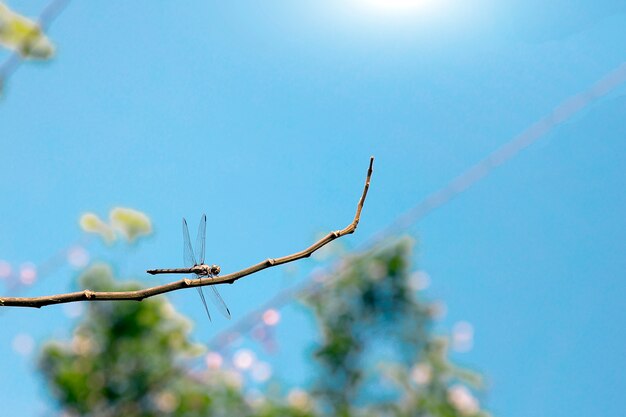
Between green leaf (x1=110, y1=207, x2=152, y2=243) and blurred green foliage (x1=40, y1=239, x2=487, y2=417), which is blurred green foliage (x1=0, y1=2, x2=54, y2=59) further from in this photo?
blurred green foliage (x1=40, y1=239, x2=487, y2=417)

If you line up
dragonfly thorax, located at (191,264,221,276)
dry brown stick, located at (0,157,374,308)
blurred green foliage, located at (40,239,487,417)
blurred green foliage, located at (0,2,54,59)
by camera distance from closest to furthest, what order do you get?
dry brown stick, located at (0,157,374,308) < dragonfly thorax, located at (191,264,221,276) < blurred green foliage, located at (0,2,54,59) < blurred green foliage, located at (40,239,487,417)

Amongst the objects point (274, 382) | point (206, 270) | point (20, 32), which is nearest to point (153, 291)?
point (206, 270)

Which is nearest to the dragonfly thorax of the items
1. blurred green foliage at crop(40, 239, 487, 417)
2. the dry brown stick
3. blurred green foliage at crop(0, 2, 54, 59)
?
the dry brown stick

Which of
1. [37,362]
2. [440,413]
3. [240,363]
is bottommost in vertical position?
[440,413]

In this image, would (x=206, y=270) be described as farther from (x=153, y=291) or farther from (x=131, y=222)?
(x=131, y=222)

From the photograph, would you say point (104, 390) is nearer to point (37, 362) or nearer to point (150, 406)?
point (150, 406)

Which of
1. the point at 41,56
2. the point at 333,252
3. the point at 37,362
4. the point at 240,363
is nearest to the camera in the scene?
the point at 41,56

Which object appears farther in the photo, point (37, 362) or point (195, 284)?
point (37, 362)

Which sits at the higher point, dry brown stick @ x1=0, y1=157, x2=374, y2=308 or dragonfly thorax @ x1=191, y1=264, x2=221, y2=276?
dragonfly thorax @ x1=191, y1=264, x2=221, y2=276

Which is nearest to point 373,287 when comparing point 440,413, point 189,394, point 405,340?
point 405,340

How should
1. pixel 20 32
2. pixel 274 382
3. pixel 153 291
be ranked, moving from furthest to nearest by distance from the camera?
1. pixel 274 382
2. pixel 20 32
3. pixel 153 291

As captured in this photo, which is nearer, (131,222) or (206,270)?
(206,270)
